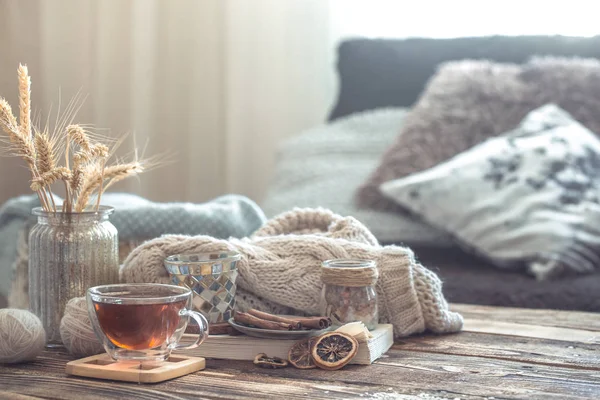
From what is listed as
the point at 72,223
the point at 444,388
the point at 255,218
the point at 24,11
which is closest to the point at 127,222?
the point at 255,218

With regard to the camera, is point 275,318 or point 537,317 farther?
point 537,317

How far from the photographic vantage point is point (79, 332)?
88cm

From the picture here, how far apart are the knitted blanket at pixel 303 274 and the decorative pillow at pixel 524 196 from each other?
71 centimetres

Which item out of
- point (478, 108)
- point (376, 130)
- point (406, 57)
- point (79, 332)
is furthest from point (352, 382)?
point (406, 57)

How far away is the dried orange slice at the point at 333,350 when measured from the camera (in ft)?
2.72

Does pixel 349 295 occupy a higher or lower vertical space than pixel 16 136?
lower

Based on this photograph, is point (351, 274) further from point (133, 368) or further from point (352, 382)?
point (133, 368)

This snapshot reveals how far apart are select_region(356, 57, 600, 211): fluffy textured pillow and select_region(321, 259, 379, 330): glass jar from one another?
3.34 ft

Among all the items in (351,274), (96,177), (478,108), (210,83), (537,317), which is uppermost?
(210,83)

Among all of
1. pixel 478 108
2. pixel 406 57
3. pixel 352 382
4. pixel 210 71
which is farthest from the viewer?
pixel 210 71

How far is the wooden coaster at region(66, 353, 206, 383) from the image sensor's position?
0.78 m

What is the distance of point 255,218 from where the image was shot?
1.47 m

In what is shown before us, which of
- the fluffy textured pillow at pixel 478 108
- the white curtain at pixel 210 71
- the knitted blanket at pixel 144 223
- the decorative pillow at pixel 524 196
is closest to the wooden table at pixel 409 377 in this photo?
the knitted blanket at pixel 144 223

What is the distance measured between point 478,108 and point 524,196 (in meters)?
0.38
